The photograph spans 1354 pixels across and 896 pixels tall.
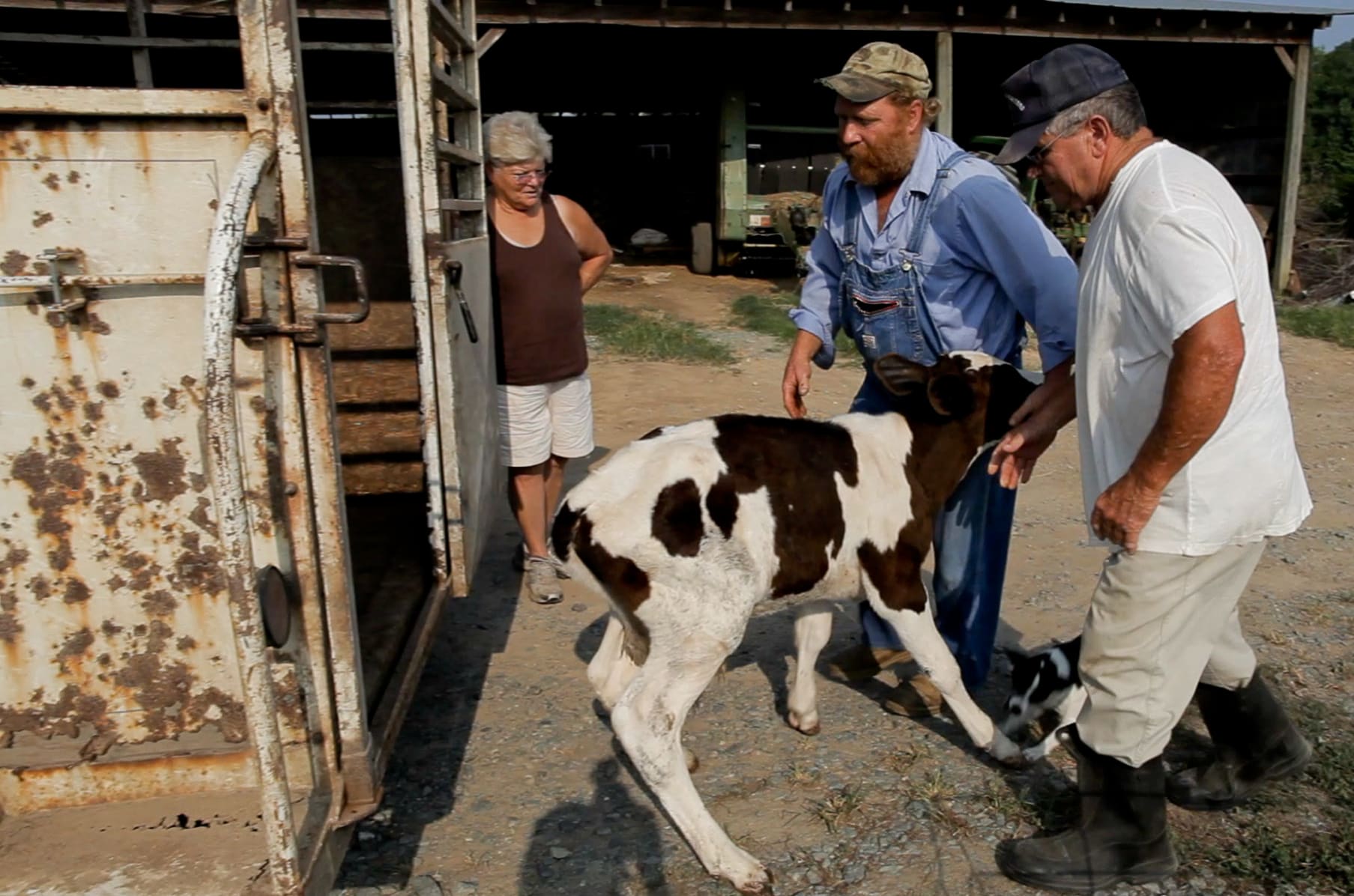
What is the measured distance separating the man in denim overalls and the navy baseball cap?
0.67 meters

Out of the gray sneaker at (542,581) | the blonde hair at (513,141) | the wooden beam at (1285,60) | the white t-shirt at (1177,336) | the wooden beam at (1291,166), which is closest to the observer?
the white t-shirt at (1177,336)

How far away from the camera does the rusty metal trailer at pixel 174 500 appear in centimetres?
221

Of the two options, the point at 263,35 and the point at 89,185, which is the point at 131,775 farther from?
the point at 263,35

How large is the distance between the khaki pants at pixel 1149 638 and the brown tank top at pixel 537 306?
279 cm

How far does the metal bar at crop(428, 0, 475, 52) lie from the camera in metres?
3.65

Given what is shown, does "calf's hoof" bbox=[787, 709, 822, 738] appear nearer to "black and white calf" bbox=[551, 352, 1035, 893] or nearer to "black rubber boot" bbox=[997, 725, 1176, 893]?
"black and white calf" bbox=[551, 352, 1035, 893]

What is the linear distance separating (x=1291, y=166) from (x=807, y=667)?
581 inches

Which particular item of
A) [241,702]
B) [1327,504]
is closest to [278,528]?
[241,702]

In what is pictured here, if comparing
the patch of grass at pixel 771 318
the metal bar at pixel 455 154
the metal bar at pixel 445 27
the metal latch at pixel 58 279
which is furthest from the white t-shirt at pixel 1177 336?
the patch of grass at pixel 771 318

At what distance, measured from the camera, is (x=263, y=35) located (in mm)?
2234

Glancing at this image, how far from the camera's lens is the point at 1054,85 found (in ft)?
8.79

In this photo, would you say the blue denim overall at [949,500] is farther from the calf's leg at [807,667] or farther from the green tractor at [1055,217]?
the green tractor at [1055,217]

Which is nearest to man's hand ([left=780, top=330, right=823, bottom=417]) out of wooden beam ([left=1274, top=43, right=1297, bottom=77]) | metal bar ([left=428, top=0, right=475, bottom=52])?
metal bar ([left=428, top=0, right=475, bottom=52])

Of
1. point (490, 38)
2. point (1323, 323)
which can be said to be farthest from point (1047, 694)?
point (1323, 323)
